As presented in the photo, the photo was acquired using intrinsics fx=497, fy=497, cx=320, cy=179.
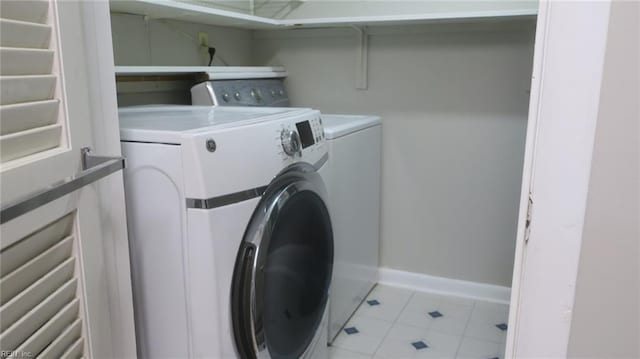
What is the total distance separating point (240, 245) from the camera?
1220 mm

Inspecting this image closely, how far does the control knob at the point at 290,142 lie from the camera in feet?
4.58

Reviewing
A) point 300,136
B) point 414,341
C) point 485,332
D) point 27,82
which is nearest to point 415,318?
point 414,341

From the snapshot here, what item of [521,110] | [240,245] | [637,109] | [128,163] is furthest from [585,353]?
[521,110]

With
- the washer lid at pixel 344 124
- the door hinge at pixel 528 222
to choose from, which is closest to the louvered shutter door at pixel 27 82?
the door hinge at pixel 528 222

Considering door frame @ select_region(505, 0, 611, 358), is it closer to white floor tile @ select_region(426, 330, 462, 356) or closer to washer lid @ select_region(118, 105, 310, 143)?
washer lid @ select_region(118, 105, 310, 143)

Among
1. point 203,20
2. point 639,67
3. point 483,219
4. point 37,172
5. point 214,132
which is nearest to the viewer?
point 639,67

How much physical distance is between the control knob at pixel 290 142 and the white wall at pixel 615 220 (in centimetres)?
92

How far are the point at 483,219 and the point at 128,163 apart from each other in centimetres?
186

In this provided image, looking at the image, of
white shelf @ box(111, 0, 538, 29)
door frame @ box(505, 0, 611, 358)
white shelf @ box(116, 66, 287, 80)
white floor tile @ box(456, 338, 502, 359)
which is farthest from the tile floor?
door frame @ box(505, 0, 611, 358)

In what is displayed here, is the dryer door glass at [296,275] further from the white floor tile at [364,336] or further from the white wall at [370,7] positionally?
the white wall at [370,7]

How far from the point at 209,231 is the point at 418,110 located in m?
1.64

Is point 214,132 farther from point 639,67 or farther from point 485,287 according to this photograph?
point 485,287

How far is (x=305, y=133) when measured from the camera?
156 cm

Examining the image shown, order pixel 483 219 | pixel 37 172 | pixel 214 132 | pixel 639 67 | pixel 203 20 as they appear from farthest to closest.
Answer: pixel 483 219 < pixel 203 20 < pixel 214 132 < pixel 37 172 < pixel 639 67
